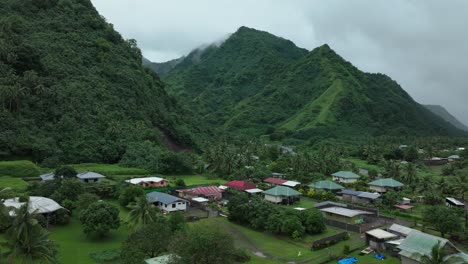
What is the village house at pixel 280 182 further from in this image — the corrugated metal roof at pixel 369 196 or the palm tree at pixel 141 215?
the palm tree at pixel 141 215

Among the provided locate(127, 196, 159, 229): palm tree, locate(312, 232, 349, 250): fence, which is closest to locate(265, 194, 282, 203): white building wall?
locate(312, 232, 349, 250): fence

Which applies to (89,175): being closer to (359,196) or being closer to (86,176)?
(86,176)

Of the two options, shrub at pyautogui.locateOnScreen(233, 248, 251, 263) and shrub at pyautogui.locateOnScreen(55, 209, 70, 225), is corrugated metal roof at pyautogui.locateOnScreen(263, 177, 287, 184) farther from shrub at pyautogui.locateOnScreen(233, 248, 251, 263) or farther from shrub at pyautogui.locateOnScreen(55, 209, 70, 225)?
shrub at pyautogui.locateOnScreen(55, 209, 70, 225)

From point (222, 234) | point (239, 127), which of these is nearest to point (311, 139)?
point (239, 127)

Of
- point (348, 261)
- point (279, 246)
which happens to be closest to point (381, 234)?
point (348, 261)

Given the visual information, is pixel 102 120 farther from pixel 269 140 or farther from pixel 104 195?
pixel 269 140

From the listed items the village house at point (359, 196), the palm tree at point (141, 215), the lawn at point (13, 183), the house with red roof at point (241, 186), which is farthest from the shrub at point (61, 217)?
the village house at point (359, 196)
